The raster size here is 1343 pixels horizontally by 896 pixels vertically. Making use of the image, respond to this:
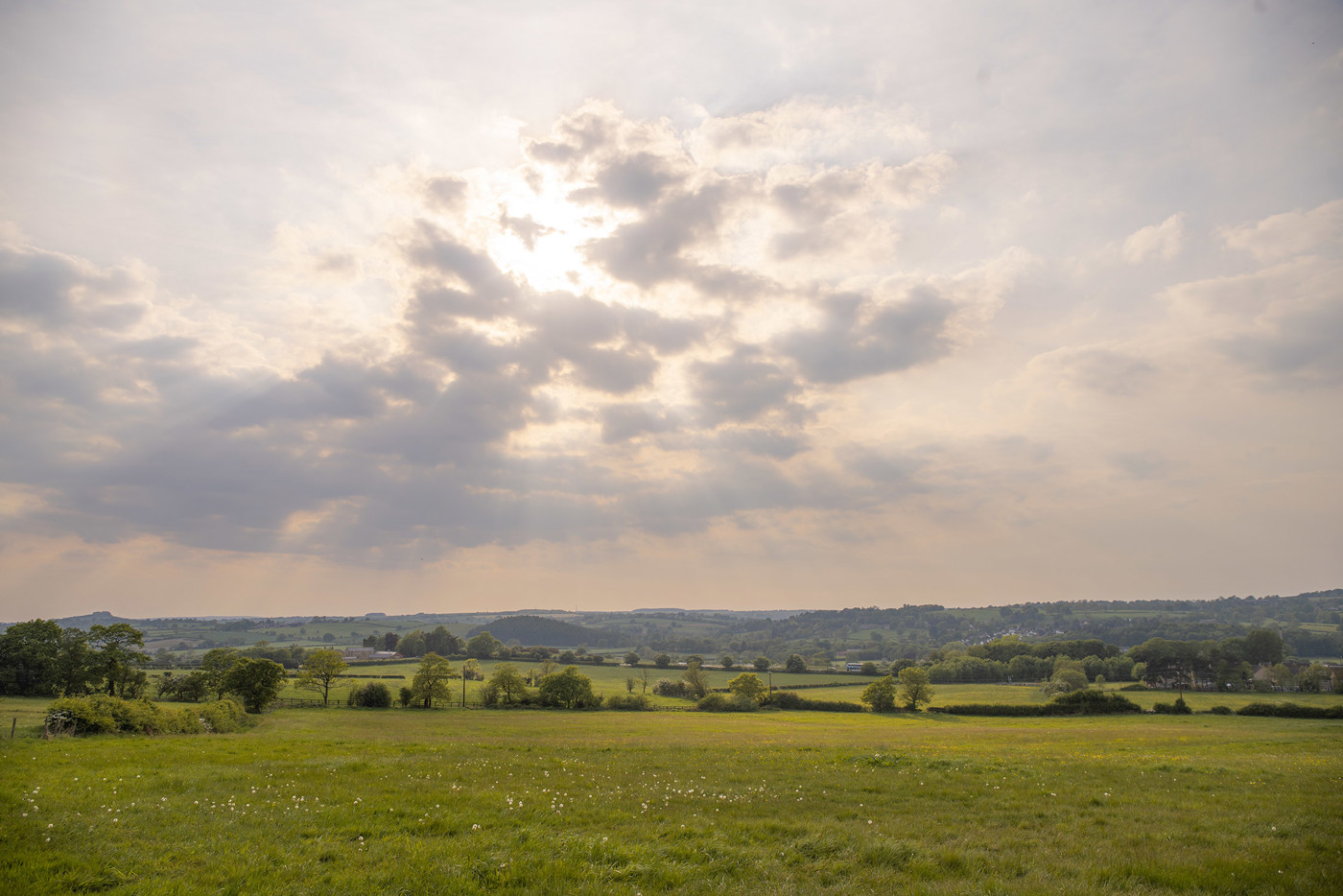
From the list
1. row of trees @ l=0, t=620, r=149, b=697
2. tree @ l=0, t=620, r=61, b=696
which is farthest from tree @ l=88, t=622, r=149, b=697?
tree @ l=0, t=620, r=61, b=696

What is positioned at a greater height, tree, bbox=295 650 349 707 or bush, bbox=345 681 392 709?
tree, bbox=295 650 349 707

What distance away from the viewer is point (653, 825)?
12.3 meters

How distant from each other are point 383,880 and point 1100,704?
95916 mm

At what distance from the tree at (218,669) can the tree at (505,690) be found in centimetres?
3083

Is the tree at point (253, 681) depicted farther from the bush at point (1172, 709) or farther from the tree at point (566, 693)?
the bush at point (1172, 709)

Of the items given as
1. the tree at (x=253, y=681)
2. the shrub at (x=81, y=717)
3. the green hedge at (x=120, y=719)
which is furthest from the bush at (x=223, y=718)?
the tree at (x=253, y=681)

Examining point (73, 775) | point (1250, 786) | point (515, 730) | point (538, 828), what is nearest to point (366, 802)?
point (538, 828)

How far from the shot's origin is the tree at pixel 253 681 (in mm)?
61094

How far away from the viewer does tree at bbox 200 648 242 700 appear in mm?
62562

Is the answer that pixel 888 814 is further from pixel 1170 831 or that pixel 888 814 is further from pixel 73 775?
pixel 73 775

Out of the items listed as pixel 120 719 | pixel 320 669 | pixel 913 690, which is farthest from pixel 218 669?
pixel 913 690

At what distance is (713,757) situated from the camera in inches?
940

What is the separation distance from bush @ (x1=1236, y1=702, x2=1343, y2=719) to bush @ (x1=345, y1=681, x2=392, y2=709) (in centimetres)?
10458

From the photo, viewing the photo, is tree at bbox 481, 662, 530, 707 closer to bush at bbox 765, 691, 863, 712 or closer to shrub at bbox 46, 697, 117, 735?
bush at bbox 765, 691, 863, 712
